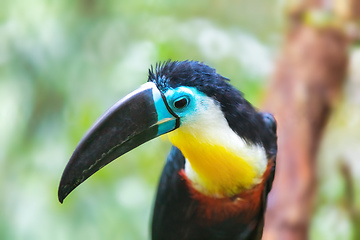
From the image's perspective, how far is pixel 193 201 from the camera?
1.44 meters

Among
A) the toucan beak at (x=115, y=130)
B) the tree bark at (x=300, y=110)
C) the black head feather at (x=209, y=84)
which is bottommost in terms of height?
the toucan beak at (x=115, y=130)

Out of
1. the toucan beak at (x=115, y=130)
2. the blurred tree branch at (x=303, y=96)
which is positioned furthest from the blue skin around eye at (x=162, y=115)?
the blurred tree branch at (x=303, y=96)

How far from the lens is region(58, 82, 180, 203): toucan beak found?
1.08 meters

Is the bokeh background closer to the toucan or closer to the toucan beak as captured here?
the toucan

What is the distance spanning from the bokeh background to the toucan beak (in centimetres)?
131

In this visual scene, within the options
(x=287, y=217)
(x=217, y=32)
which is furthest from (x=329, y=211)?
(x=217, y=32)

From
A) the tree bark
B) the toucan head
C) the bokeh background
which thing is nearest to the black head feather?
the toucan head

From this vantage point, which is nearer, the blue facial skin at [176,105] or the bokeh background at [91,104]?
the blue facial skin at [176,105]

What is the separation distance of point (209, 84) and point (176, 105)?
0.10m

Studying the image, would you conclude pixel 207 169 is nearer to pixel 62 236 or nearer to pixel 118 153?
pixel 118 153

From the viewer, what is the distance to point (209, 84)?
3.71 feet

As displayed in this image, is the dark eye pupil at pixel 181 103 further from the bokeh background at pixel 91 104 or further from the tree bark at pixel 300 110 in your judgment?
the bokeh background at pixel 91 104

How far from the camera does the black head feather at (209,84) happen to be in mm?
1116

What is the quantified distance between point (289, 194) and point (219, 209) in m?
0.84
